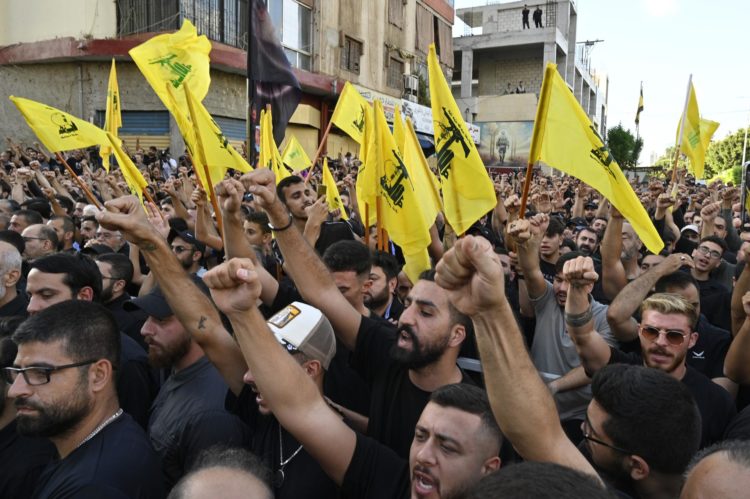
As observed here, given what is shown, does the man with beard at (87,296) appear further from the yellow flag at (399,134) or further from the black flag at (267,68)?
the black flag at (267,68)

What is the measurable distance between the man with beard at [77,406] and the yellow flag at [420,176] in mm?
3154

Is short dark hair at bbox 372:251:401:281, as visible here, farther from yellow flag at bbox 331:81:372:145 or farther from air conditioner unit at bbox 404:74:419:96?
air conditioner unit at bbox 404:74:419:96

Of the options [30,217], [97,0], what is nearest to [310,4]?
[97,0]

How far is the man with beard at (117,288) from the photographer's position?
4.22 metres

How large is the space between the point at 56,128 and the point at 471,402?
6.13m

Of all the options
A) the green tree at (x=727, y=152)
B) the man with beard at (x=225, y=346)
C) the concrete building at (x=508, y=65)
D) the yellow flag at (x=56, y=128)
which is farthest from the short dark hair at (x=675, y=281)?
the green tree at (x=727, y=152)

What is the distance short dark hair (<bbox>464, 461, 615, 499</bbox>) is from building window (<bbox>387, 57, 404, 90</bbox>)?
1127 inches

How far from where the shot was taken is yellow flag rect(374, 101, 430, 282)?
4.83 m

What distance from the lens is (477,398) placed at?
6.93ft

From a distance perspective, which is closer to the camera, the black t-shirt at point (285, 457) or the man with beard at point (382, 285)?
the black t-shirt at point (285, 457)

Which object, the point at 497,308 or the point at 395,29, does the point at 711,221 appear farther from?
the point at 395,29

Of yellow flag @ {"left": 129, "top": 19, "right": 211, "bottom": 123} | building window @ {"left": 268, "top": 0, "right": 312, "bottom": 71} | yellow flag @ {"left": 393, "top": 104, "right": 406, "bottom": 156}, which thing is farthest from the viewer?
building window @ {"left": 268, "top": 0, "right": 312, "bottom": 71}

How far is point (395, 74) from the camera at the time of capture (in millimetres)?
29188

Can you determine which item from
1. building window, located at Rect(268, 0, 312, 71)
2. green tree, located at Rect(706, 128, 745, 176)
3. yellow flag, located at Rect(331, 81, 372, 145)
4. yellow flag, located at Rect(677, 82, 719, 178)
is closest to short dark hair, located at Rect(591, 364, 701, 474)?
yellow flag, located at Rect(331, 81, 372, 145)
